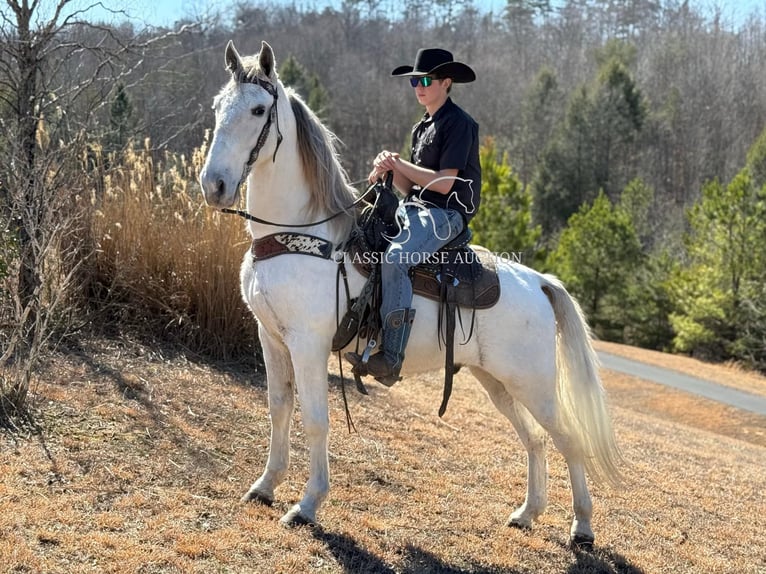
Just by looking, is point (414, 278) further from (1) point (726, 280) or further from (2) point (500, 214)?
(1) point (726, 280)

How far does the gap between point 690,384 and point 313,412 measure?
1484 centimetres

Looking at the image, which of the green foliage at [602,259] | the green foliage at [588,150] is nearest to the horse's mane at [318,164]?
the green foliage at [602,259]

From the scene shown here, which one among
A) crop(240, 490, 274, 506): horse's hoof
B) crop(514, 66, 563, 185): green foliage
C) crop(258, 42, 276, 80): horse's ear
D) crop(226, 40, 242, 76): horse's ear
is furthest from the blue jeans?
crop(514, 66, 563, 185): green foliage

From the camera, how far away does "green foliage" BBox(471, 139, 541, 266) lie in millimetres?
22250

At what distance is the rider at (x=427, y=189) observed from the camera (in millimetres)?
3674

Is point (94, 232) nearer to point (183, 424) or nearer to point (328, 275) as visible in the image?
point (183, 424)

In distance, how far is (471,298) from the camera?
3.89 metres

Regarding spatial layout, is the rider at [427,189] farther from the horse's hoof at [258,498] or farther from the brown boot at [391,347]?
the horse's hoof at [258,498]

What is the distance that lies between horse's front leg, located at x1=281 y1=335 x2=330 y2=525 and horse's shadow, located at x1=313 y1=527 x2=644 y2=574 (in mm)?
147

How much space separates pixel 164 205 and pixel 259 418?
9.75ft

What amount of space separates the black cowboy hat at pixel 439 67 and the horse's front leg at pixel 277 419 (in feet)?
5.82

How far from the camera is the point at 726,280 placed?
2086 centimetres

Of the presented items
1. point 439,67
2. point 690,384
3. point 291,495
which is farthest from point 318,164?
point 690,384

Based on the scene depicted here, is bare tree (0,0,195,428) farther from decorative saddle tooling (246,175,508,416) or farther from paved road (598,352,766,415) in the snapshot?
paved road (598,352,766,415)
